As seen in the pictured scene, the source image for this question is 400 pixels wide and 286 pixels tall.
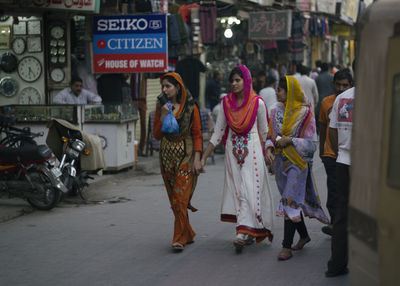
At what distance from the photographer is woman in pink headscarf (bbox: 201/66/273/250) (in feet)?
21.5

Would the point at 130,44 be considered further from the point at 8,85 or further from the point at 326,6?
the point at 326,6

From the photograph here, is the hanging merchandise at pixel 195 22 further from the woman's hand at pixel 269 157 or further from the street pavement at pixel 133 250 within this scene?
the woman's hand at pixel 269 157

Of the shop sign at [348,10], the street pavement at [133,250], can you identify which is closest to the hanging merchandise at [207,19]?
the street pavement at [133,250]

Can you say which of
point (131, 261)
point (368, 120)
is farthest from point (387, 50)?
point (131, 261)

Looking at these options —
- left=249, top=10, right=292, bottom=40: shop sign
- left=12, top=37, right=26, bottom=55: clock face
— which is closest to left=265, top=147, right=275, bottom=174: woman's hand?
left=12, top=37, right=26, bottom=55: clock face

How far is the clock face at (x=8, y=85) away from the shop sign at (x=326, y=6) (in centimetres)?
1573

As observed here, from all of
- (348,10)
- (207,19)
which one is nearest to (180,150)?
(207,19)

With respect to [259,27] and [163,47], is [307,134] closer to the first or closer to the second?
[163,47]

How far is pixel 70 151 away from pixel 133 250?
294 cm

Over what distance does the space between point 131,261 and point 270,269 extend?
1.30m

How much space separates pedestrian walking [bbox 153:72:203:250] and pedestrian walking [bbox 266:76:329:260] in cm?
77

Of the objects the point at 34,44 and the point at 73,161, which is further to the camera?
the point at 34,44

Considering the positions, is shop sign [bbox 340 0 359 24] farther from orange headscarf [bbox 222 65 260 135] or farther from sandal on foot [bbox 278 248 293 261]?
sandal on foot [bbox 278 248 293 261]

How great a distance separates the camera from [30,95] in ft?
43.3
